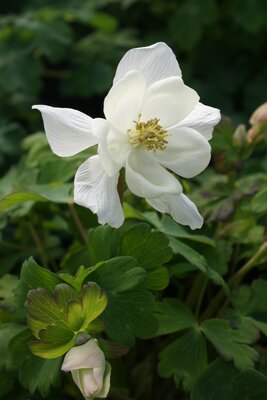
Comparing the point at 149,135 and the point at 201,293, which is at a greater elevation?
the point at 149,135

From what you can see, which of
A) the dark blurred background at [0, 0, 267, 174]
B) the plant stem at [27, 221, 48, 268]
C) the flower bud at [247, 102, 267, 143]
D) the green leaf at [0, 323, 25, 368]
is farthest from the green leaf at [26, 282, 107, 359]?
the dark blurred background at [0, 0, 267, 174]

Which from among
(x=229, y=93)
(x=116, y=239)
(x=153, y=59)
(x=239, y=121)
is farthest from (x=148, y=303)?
(x=229, y=93)

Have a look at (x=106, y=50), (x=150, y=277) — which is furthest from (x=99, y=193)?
(x=106, y=50)

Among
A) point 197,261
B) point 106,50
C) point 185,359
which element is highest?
point 197,261

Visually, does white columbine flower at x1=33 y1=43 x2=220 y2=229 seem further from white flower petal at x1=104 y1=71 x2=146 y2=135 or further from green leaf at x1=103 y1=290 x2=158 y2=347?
green leaf at x1=103 y1=290 x2=158 y2=347

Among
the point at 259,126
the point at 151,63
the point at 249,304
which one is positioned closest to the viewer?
the point at 151,63

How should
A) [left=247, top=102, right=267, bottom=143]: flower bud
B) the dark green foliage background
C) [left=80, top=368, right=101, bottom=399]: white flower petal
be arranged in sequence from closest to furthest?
1. [left=80, top=368, right=101, bottom=399]: white flower petal
2. the dark green foliage background
3. [left=247, top=102, right=267, bottom=143]: flower bud

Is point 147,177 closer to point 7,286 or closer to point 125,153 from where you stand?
point 125,153
